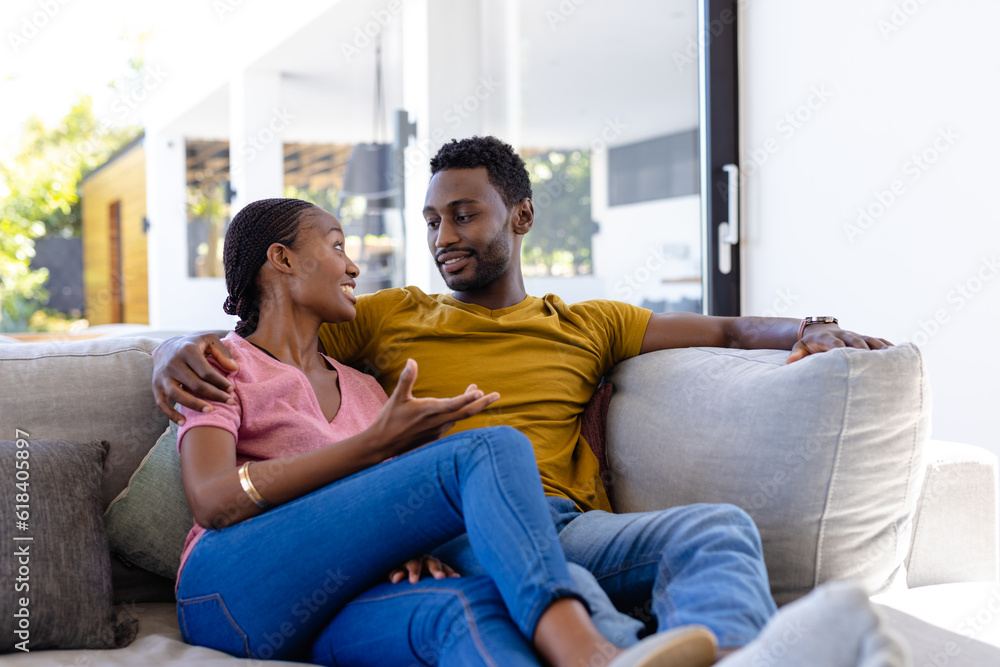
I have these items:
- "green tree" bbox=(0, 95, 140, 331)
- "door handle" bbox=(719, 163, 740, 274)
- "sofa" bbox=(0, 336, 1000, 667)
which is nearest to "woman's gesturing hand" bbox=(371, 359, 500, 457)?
"sofa" bbox=(0, 336, 1000, 667)

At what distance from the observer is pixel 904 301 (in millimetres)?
2637

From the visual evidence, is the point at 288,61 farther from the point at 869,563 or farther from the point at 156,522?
the point at 869,563

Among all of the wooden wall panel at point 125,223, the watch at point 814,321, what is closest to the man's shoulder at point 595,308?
the watch at point 814,321

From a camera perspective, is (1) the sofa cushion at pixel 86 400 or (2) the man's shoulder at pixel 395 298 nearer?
(1) the sofa cushion at pixel 86 400

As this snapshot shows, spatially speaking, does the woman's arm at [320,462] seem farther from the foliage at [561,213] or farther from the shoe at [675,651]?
the foliage at [561,213]

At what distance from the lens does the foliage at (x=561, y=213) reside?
12.0 ft

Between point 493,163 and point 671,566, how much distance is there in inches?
41.5

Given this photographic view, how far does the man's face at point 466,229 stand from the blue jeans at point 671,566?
23.4 inches

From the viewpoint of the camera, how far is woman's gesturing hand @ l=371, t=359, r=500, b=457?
1.17 metres

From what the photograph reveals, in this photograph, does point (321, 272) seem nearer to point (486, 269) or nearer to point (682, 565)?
point (486, 269)

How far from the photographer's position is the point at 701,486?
1.47 m

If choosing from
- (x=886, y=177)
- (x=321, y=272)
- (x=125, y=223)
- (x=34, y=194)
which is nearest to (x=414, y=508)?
(x=321, y=272)

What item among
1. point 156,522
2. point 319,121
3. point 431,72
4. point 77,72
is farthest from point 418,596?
point 319,121

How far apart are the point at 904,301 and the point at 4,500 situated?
2.52 metres
